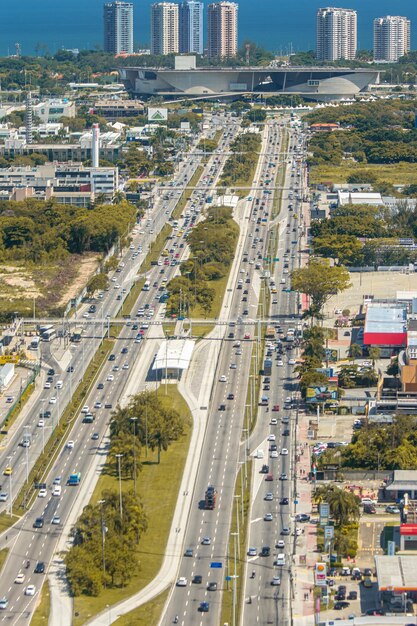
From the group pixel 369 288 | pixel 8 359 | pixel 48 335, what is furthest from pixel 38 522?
pixel 369 288

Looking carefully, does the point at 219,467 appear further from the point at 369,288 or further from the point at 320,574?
the point at 369,288

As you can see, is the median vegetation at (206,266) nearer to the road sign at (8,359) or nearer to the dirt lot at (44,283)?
the dirt lot at (44,283)

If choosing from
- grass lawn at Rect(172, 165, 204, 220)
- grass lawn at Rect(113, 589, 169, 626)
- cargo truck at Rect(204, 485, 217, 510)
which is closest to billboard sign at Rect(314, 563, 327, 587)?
grass lawn at Rect(113, 589, 169, 626)

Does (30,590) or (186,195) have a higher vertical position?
(186,195)

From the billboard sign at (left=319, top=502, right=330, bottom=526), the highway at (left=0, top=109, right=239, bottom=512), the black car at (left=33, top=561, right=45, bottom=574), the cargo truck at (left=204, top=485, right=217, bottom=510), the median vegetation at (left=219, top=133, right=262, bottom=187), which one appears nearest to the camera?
the black car at (left=33, top=561, right=45, bottom=574)

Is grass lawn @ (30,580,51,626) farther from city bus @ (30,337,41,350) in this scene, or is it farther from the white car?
city bus @ (30,337,41,350)

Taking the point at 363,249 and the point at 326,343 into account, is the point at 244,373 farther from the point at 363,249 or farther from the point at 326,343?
the point at 363,249

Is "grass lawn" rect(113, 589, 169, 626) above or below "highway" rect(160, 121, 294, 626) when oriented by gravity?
below
